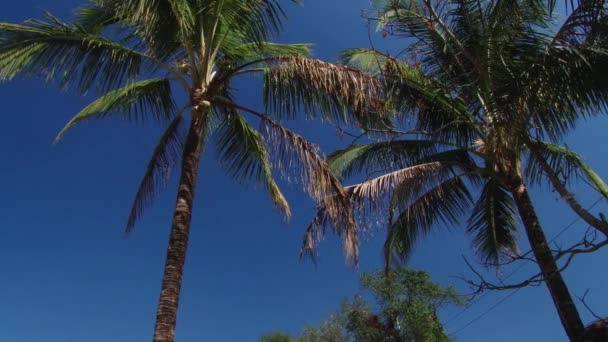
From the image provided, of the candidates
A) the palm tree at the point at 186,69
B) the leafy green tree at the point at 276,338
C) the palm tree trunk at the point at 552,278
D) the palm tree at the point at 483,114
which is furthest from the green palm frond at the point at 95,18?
the leafy green tree at the point at 276,338

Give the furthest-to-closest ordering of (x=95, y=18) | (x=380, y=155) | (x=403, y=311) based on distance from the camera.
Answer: (x=403, y=311), (x=380, y=155), (x=95, y=18)

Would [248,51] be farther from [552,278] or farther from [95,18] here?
[552,278]

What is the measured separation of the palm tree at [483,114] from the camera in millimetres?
5262

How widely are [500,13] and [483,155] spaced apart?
16.1 ft

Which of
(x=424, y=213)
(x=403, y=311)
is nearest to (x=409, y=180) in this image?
(x=424, y=213)

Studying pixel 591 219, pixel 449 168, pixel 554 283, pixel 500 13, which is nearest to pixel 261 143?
pixel 449 168

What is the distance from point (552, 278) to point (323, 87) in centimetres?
387

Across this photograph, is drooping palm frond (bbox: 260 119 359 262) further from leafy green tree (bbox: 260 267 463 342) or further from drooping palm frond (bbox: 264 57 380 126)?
leafy green tree (bbox: 260 267 463 342)

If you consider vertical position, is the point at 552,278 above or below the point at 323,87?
below

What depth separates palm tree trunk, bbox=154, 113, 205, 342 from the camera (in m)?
7.03

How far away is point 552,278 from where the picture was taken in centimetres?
754

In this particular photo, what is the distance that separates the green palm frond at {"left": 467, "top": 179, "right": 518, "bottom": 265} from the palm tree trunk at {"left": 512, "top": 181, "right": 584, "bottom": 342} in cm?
243

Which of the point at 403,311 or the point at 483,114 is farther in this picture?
the point at 403,311

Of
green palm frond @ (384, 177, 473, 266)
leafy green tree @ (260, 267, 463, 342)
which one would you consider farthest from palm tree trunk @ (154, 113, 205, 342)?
leafy green tree @ (260, 267, 463, 342)
